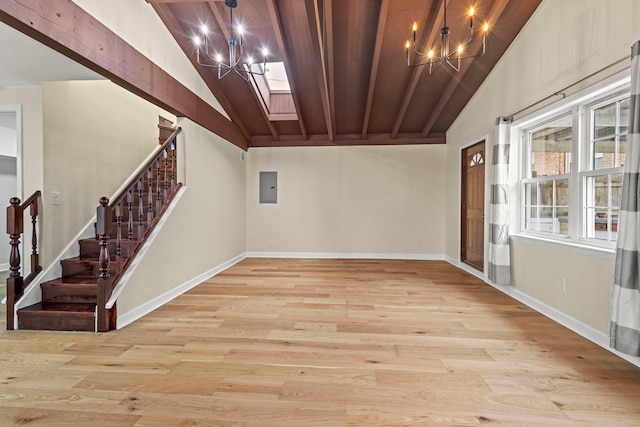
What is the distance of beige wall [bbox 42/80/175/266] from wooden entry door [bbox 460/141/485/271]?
5550 millimetres

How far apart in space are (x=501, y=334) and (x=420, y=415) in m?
1.43

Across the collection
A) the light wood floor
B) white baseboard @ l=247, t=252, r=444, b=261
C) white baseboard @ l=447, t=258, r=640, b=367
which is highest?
white baseboard @ l=247, t=252, r=444, b=261

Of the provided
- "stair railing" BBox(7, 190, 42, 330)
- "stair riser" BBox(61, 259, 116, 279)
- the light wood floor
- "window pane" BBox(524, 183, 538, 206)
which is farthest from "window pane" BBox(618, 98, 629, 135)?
"stair railing" BBox(7, 190, 42, 330)

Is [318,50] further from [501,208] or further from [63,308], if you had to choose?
[63,308]

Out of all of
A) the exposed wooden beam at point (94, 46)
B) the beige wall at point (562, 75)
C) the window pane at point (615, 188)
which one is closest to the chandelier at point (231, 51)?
the exposed wooden beam at point (94, 46)

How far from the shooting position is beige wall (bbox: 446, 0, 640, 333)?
2.22 meters

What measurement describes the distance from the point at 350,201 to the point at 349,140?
4.31 feet

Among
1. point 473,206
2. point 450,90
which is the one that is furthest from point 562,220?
point 450,90

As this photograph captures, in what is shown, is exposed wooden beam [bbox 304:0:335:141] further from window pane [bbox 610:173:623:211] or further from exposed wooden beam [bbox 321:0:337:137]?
window pane [bbox 610:173:623:211]

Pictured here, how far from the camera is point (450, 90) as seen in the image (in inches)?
166

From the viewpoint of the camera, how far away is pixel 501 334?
2436 mm

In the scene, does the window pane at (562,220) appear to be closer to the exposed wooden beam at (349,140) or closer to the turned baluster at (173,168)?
the exposed wooden beam at (349,140)

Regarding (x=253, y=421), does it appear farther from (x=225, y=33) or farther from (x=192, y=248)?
(x=225, y=33)

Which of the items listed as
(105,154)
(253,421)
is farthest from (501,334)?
(105,154)
